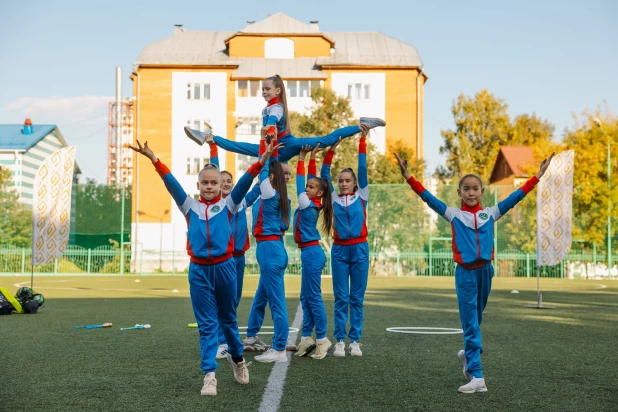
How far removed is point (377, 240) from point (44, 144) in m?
47.7

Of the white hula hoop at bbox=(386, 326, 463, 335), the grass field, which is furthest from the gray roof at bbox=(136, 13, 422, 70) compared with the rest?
the white hula hoop at bbox=(386, 326, 463, 335)

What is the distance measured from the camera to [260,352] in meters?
8.02

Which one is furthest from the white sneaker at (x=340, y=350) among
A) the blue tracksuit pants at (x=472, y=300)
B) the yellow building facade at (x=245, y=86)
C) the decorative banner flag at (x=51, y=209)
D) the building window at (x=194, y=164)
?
the building window at (x=194, y=164)

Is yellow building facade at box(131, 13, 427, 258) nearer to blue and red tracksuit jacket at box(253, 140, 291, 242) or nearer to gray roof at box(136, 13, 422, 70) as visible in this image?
gray roof at box(136, 13, 422, 70)

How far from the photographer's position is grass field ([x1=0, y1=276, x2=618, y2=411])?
536 centimetres

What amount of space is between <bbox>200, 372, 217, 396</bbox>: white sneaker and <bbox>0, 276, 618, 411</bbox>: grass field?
84mm

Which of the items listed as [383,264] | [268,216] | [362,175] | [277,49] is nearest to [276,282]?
[268,216]

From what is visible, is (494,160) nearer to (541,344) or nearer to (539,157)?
(539,157)

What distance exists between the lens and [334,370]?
679 centimetres

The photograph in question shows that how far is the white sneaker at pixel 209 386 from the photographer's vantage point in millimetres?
5613

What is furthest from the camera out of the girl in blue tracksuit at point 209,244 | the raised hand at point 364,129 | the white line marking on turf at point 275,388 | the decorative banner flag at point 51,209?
the decorative banner flag at point 51,209

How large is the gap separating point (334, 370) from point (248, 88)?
41.7 metres

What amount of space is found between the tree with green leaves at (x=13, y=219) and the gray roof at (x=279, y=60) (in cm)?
1706

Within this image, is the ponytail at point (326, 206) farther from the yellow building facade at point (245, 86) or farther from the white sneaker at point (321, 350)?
the yellow building facade at point (245, 86)
